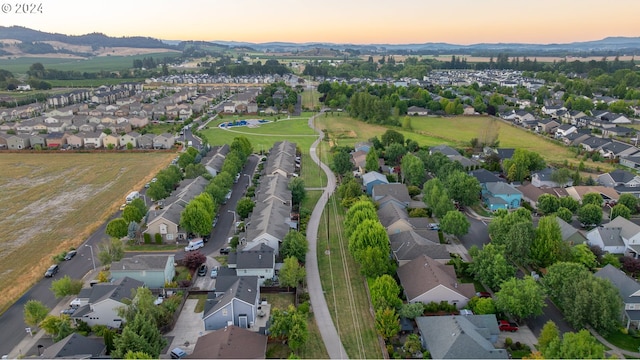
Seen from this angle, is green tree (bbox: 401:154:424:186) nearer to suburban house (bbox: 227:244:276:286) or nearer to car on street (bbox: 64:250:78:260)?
suburban house (bbox: 227:244:276:286)

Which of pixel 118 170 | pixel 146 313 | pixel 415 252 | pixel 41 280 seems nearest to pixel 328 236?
pixel 415 252

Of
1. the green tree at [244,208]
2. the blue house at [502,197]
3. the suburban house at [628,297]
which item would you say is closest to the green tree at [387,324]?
the suburban house at [628,297]

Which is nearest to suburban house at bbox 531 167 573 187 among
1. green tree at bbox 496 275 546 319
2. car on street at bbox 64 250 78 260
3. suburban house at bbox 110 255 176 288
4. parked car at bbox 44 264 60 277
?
green tree at bbox 496 275 546 319

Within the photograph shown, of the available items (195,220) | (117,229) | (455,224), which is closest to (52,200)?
(117,229)

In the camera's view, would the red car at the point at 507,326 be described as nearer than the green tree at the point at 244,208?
Yes

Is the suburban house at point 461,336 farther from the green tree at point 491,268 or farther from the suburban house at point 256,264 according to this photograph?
the suburban house at point 256,264

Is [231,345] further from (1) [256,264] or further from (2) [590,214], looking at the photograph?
(2) [590,214]
